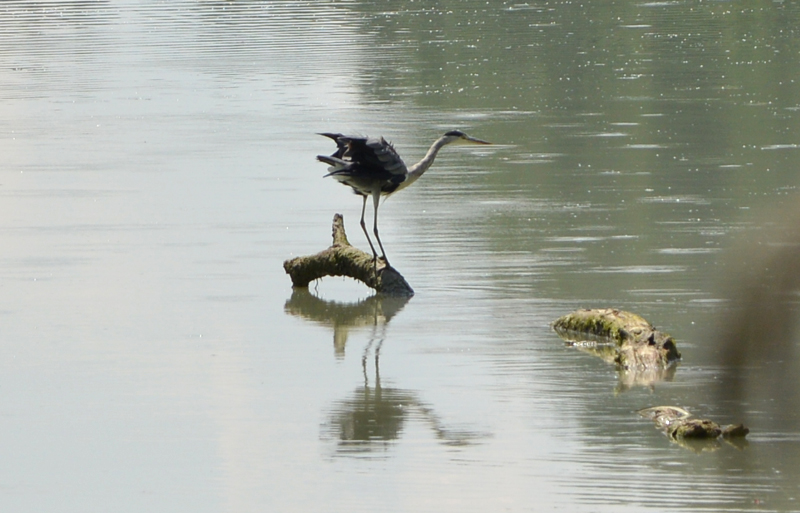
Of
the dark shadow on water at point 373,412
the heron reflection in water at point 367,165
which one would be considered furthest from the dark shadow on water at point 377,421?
Answer: the heron reflection in water at point 367,165

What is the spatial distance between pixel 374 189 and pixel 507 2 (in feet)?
113

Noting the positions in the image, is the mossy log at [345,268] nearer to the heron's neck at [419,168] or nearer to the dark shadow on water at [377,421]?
the heron's neck at [419,168]

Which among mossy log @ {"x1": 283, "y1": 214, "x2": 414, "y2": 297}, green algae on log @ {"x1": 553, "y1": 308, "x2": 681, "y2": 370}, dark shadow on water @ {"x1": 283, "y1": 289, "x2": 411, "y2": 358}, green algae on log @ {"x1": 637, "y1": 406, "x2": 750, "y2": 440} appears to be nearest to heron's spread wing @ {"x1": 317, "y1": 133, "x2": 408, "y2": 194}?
mossy log @ {"x1": 283, "y1": 214, "x2": 414, "y2": 297}

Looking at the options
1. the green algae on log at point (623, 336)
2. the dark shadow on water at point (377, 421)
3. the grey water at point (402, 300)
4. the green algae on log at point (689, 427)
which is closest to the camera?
the grey water at point (402, 300)

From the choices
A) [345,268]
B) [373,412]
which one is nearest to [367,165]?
[345,268]

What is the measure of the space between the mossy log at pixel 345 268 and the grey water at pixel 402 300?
0.13 meters

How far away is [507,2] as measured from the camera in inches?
1720

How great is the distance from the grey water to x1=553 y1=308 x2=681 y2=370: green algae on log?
149mm

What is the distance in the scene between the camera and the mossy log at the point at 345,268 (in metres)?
10.0

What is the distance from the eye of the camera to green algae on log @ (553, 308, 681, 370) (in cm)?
786

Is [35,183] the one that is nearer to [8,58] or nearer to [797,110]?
[797,110]

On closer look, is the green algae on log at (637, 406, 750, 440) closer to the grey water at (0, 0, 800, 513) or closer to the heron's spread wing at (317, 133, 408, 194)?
the grey water at (0, 0, 800, 513)

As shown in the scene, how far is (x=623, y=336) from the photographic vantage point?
8273 millimetres

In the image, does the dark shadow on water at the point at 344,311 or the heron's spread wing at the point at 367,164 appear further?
the heron's spread wing at the point at 367,164
